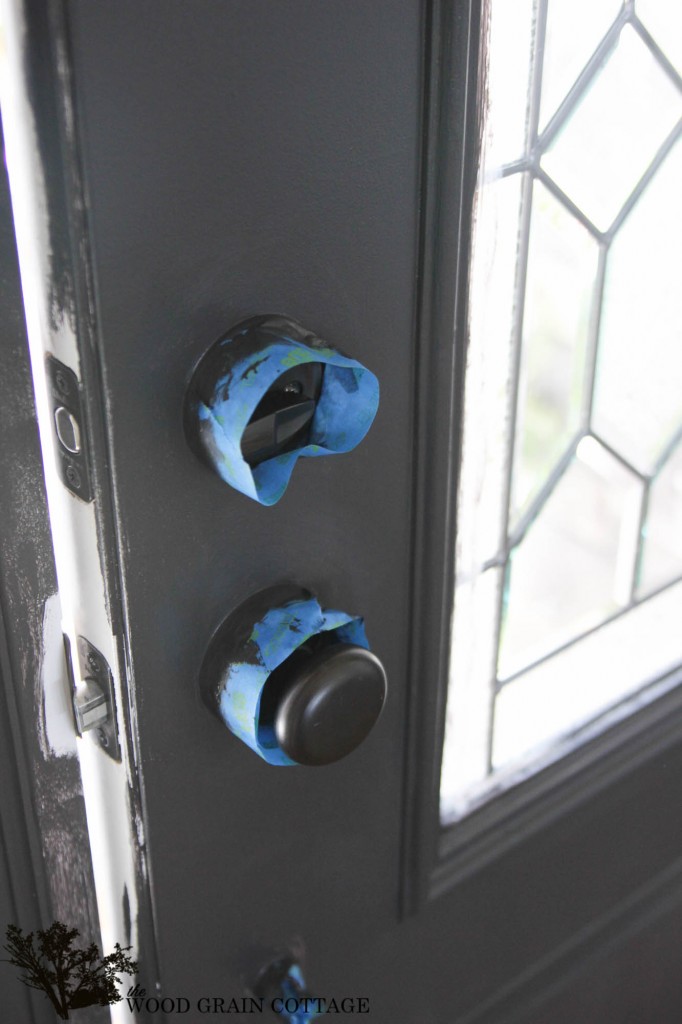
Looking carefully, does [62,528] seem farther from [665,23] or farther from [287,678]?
[665,23]

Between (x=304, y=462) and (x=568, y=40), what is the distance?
25 centimetres

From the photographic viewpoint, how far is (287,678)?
443 mm

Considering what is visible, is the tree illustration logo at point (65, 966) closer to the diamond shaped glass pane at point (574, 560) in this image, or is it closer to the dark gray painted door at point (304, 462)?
the dark gray painted door at point (304, 462)


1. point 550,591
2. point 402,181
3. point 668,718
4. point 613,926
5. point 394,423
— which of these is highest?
point 402,181

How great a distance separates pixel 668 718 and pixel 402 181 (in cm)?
50

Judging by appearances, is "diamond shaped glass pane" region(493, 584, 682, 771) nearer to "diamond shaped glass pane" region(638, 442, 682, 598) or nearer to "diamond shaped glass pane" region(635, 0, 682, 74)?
"diamond shaped glass pane" region(638, 442, 682, 598)

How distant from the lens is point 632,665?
74 centimetres

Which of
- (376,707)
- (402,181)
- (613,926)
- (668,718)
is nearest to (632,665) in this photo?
(668,718)

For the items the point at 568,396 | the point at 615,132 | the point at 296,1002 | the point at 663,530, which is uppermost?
the point at 615,132

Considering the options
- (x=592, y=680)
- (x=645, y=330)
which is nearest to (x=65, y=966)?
(x=592, y=680)

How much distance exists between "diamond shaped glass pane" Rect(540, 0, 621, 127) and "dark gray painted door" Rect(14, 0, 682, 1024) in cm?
8

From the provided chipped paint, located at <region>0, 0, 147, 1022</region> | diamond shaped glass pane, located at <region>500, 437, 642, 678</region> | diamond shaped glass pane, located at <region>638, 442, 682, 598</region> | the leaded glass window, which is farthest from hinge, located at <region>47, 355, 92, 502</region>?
diamond shaped glass pane, located at <region>638, 442, 682, 598</region>

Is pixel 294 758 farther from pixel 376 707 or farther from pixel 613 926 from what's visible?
pixel 613 926

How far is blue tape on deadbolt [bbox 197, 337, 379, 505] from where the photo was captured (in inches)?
14.5
